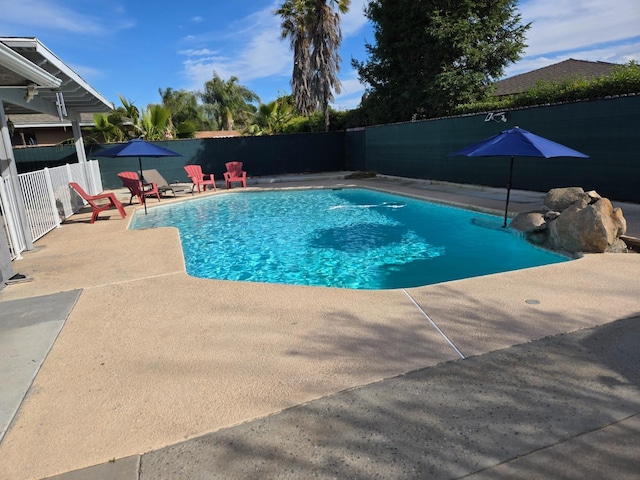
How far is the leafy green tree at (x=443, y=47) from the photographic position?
1622cm

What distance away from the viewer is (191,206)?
12828mm

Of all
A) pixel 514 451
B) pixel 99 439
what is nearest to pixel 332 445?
pixel 514 451

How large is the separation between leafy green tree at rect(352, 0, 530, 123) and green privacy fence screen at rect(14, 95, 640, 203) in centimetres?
279

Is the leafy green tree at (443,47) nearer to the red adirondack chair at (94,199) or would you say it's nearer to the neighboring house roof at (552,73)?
the neighboring house roof at (552,73)

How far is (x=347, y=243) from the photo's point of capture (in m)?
8.05

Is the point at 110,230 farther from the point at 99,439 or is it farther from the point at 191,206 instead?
the point at 99,439

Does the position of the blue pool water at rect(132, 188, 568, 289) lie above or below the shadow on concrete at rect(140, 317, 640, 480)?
below

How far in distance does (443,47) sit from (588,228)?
44.2ft

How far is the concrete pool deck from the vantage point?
202 cm

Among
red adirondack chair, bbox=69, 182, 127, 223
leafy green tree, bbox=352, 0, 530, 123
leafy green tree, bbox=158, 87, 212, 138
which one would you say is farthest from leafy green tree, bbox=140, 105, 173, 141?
leafy green tree, bbox=158, 87, 212, 138

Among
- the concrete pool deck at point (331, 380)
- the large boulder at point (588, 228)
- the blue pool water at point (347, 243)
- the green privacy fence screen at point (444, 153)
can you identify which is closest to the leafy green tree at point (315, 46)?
the green privacy fence screen at point (444, 153)

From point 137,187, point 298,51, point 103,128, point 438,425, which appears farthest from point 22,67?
point 298,51

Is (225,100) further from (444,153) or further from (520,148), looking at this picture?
(520,148)

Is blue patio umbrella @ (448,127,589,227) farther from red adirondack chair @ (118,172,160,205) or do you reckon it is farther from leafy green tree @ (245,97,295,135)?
leafy green tree @ (245,97,295,135)
